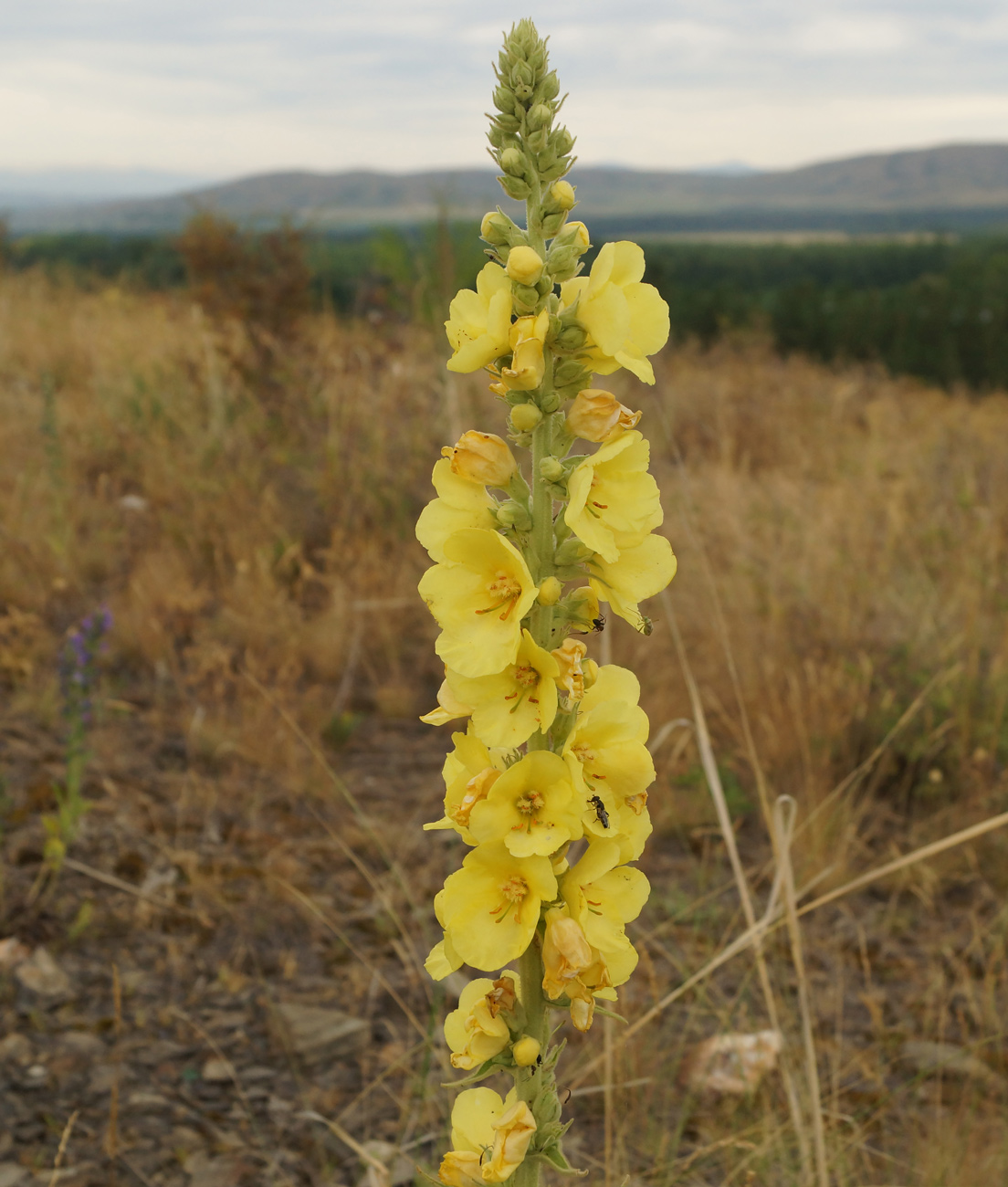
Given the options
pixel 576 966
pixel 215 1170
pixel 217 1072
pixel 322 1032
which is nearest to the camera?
pixel 576 966

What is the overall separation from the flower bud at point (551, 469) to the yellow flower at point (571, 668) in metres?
0.20

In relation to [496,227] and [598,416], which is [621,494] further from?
[496,227]

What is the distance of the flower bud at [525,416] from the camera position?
1211mm

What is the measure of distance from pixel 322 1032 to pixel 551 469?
6.87ft

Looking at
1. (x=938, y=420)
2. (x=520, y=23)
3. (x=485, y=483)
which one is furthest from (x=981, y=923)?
(x=938, y=420)

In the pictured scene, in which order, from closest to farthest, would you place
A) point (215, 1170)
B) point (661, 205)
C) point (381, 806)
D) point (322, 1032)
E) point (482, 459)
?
point (482, 459) → point (215, 1170) → point (322, 1032) → point (381, 806) → point (661, 205)

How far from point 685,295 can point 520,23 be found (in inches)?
716

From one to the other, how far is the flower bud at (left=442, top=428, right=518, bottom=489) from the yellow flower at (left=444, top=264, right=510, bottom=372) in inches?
3.4

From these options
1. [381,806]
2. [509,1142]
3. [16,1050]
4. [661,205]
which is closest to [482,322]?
[509,1142]

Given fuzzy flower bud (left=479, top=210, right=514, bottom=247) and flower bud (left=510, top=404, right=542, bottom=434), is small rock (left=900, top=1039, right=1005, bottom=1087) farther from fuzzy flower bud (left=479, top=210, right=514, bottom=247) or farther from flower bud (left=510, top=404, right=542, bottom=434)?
fuzzy flower bud (left=479, top=210, right=514, bottom=247)

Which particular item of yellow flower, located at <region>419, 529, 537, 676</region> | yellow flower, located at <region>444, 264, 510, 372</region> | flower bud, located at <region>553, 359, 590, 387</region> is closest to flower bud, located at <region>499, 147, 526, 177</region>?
yellow flower, located at <region>444, 264, 510, 372</region>

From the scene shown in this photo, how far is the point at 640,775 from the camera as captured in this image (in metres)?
1.19

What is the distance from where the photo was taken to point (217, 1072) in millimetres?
2590

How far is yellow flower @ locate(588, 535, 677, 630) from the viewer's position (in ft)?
4.04
